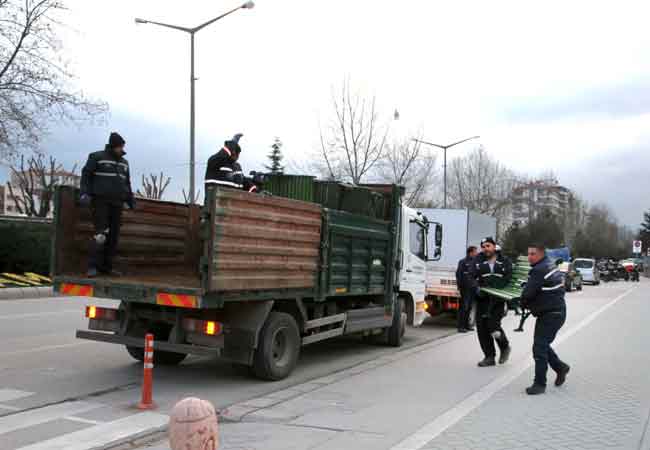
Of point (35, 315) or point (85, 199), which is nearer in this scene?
point (85, 199)

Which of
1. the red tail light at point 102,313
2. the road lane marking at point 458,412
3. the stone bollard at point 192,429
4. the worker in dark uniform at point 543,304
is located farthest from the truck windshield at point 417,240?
the stone bollard at point 192,429

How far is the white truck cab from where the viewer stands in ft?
38.4

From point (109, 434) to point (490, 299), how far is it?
5.44 m

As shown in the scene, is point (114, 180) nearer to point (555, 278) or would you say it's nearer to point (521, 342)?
point (555, 278)

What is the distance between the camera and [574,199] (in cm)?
8662

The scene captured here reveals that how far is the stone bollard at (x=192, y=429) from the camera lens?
341cm

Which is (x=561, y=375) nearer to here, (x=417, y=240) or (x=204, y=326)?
(x=204, y=326)

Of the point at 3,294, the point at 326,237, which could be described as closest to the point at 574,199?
the point at 3,294

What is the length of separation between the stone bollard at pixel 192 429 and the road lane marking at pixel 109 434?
2.30 meters

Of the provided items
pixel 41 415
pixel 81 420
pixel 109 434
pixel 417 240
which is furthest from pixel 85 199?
pixel 417 240

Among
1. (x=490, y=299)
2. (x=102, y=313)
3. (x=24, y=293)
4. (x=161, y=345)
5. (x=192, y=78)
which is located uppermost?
(x=192, y=78)

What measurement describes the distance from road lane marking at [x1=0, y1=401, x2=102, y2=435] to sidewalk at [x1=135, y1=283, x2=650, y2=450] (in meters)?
1.28

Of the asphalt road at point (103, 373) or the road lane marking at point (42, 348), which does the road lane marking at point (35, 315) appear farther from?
the road lane marking at point (42, 348)

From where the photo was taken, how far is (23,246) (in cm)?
2247
